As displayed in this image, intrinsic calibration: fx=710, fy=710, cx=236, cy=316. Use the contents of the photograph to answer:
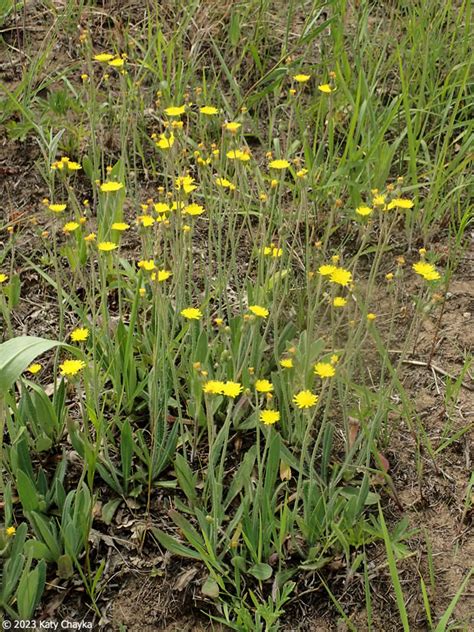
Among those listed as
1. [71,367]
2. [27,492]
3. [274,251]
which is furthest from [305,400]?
[27,492]

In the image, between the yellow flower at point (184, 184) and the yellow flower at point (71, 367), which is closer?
the yellow flower at point (71, 367)

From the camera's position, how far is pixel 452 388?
215 cm

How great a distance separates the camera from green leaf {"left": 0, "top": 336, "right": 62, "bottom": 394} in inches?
62.5

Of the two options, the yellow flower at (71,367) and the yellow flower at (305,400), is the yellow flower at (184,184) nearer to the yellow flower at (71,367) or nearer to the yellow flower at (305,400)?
the yellow flower at (71,367)

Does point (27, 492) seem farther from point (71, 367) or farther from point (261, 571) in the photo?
point (261, 571)

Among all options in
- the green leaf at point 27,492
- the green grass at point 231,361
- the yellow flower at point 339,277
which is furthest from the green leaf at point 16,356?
the yellow flower at point 339,277

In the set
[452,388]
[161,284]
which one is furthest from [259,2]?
[452,388]

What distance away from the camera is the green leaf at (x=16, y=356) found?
159 centimetres

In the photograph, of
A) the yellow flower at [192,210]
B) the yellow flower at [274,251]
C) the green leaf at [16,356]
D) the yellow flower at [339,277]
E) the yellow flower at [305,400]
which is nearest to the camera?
the green leaf at [16,356]

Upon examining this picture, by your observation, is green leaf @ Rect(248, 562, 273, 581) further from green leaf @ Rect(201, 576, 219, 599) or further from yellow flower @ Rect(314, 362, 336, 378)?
yellow flower @ Rect(314, 362, 336, 378)

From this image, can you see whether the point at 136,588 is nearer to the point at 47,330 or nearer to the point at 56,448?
the point at 56,448

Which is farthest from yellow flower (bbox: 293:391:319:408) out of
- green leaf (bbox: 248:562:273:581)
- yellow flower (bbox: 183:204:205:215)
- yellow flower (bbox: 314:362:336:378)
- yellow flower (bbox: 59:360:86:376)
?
yellow flower (bbox: 183:204:205:215)

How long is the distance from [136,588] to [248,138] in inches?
87.4

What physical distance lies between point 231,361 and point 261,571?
26.9 inches
